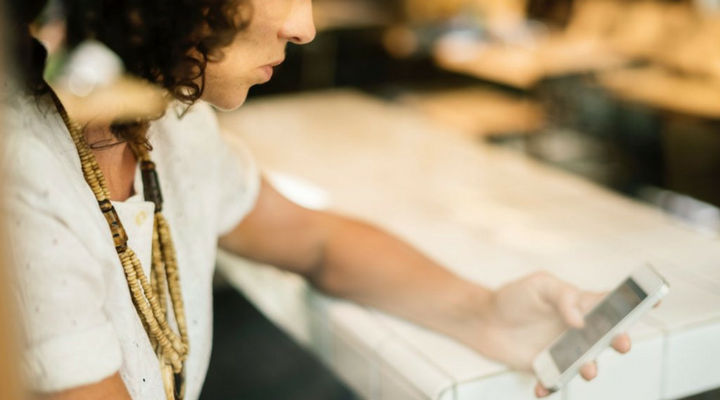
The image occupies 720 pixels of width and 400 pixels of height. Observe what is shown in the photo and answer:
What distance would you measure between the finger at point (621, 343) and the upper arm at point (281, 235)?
0.41m

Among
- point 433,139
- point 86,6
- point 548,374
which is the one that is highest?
point 86,6

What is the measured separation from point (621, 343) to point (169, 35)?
0.54 metres

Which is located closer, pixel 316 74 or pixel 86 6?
pixel 86 6

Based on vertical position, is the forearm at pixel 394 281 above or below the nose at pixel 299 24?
below

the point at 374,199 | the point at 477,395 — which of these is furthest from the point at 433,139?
the point at 477,395

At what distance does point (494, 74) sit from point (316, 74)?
39.0 inches

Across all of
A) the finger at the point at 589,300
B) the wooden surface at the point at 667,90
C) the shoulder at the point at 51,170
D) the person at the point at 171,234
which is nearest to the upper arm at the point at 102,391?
the person at the point at 171,234

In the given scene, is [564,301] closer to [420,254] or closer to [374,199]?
[420,254]

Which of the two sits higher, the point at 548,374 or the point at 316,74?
the point at 548,374

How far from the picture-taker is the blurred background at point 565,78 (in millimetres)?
3301

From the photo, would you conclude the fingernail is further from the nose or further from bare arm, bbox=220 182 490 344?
the nose

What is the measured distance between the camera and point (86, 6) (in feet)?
2.33

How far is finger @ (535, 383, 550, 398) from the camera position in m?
0.83

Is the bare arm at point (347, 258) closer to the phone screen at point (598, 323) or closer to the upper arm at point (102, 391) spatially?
the phone screen at point (598, 323)
